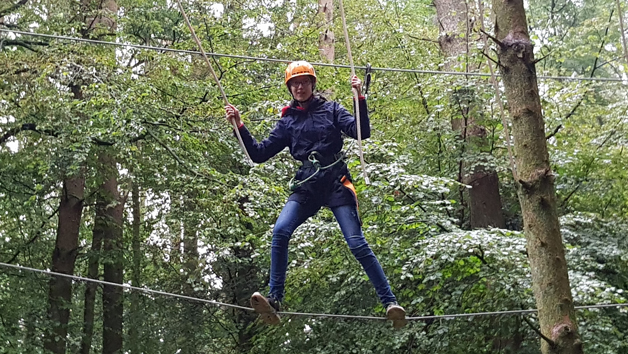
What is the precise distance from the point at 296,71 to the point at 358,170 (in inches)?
109

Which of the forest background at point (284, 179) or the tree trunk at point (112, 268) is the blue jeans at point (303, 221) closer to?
the forest background at point (284, 179)

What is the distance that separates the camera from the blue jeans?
3.62 m

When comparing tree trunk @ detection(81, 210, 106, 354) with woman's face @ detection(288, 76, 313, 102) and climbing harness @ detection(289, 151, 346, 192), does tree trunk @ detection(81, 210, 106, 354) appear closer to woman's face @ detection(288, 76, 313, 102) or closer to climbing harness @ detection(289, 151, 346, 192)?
climbing harness @ detection(289, 151, 346, 192)

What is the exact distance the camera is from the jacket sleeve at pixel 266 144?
148 inches

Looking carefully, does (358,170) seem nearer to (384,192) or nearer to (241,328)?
(384,192)

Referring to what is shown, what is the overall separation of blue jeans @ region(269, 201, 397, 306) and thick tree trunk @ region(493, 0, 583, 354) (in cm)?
85

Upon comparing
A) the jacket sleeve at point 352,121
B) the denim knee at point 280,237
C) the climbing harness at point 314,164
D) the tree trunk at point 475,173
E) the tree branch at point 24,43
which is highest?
the tree branch at point 24,43

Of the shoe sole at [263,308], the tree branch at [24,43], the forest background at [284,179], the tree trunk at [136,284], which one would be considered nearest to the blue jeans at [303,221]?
the shoe sole at [263,308]

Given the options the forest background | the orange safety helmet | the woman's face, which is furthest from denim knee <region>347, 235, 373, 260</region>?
the forest background

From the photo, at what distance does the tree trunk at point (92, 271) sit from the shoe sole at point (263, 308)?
23.3 feet

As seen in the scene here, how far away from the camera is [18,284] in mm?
9734

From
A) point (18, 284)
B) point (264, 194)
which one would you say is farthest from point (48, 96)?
point (18, 284)

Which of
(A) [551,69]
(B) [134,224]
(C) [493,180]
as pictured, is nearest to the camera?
(C) [493,180]

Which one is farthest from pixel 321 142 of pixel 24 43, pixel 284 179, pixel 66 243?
pixel 66 243
